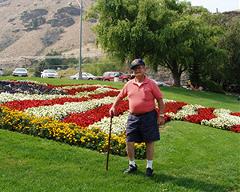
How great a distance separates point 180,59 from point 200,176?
2774 cm

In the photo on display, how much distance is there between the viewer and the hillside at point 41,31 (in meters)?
138

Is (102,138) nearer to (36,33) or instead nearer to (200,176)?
(200,176)

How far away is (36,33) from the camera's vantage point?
6102 inches

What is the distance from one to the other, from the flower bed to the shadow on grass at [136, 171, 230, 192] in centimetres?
155

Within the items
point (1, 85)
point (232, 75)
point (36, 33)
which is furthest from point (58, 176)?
point (36, 33)

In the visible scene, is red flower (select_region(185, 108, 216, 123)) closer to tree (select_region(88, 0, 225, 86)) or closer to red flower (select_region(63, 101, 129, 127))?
red flower (select_region(63, 101, 129, 127))

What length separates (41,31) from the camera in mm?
156125

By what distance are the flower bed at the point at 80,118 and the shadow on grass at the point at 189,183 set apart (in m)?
1.55

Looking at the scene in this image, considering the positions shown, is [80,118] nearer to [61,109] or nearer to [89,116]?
[89,116]

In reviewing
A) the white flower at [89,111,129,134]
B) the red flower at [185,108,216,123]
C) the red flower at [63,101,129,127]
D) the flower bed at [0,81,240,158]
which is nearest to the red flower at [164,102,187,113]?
the flower bed at [0,81,240,158]

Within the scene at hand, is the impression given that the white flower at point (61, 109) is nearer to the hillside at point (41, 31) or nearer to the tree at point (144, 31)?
the tree at point (144, 31)

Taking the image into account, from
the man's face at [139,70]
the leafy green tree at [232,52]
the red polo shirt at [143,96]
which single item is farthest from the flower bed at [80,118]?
the leafy green tree at [232,52]

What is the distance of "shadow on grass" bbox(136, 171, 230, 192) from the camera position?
24.1ft

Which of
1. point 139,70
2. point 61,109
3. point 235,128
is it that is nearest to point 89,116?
point 61,109
